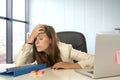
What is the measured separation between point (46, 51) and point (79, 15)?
8.67 ft

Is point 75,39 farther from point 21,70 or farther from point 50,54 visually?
point 21,70

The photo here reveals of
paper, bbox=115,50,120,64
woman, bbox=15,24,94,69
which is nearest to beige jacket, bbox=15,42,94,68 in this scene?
woman, bbox=15,24,94,69

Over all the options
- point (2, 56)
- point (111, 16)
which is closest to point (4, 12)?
point (2, 56)

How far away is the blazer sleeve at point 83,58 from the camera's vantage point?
1683 millimetres

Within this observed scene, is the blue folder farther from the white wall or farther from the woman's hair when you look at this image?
the white wall

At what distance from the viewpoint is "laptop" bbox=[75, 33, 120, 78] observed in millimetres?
1212

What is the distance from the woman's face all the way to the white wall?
8.32 feet

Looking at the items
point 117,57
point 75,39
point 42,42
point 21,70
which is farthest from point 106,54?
point 75,39

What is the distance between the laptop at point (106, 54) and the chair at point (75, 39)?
101cm

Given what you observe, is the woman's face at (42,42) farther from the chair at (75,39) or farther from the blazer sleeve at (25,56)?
the chair at (75,39)

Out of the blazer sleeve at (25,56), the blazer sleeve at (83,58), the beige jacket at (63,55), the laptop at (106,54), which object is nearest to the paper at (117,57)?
the laptop at (106,54)

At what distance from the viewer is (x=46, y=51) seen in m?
1.87

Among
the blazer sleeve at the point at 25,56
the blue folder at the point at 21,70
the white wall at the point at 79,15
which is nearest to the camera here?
the blue folder at the point at 21,70

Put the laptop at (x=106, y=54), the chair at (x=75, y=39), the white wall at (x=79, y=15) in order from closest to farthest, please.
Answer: the laptop at (x=106, y=54) < the chair at (x=75, y=39) < the white wall at (x=79, y=15)
